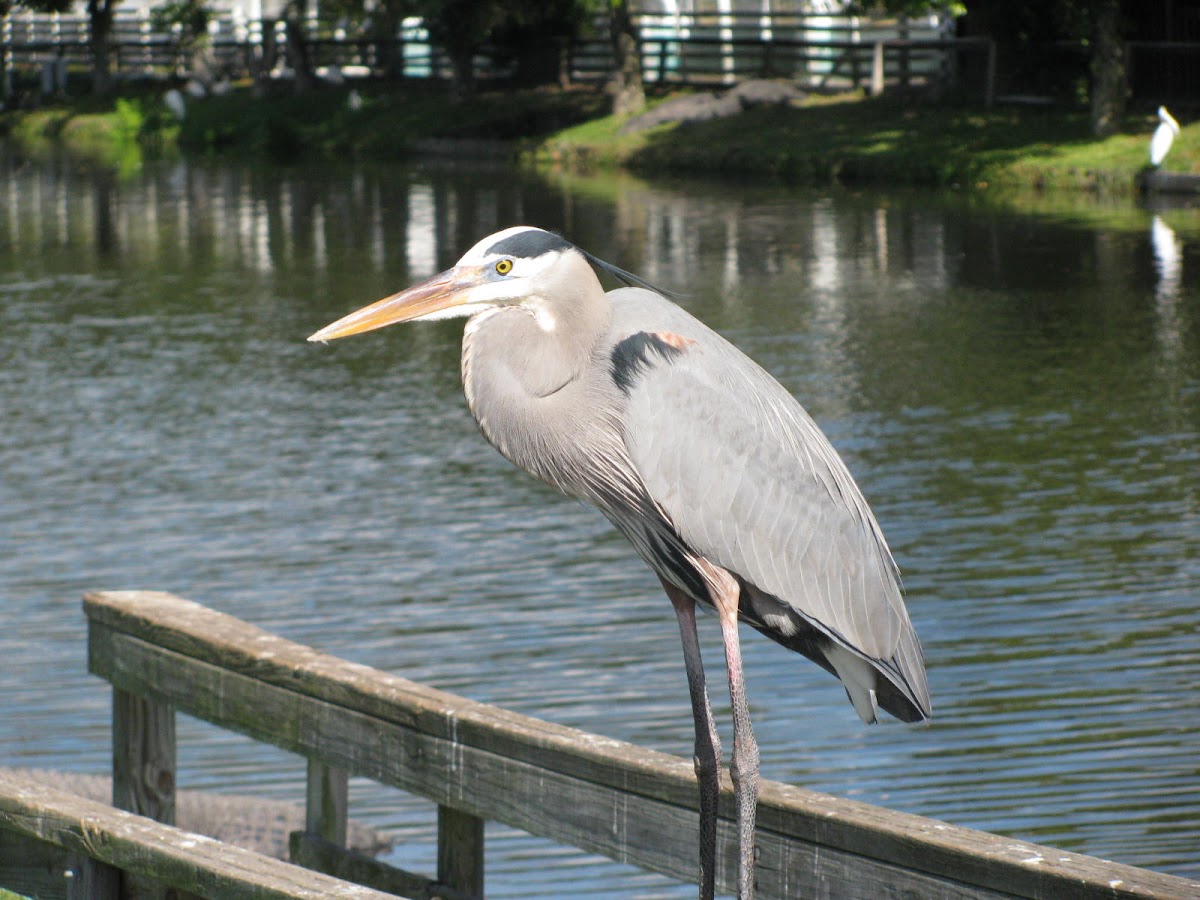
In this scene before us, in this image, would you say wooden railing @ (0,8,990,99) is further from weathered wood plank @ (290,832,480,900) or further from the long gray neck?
the long gray neck

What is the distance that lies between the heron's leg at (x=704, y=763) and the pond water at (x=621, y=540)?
177 cm

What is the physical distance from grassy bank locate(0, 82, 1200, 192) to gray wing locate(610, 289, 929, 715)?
2079 cm

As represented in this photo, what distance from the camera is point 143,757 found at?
164 inches

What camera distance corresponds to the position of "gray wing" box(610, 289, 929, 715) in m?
3.20

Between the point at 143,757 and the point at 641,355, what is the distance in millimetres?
1709

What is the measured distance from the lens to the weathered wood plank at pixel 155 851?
9.09 feet

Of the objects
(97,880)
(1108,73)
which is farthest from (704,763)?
(1108,73)

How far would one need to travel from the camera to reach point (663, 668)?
6.88 m

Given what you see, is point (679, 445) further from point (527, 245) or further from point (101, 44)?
point (101, 44)

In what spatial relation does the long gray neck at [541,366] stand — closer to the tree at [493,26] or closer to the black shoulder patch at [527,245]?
the black shoulder patch at [527,245]

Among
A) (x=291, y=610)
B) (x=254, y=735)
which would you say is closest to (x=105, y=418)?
(x=291, y=610)

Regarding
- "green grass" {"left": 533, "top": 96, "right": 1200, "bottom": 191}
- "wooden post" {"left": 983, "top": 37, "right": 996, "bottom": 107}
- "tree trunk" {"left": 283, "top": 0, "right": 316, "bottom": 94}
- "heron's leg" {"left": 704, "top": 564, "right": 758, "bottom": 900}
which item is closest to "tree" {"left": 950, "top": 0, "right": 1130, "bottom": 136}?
"wooden post" {"left": 983, "top": 37, "right": 996, "bottom": 107}

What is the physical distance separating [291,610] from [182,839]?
4.69m

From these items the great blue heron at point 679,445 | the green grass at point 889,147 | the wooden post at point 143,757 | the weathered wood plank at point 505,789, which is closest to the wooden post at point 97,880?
the weathered wood plank at point 505,789
